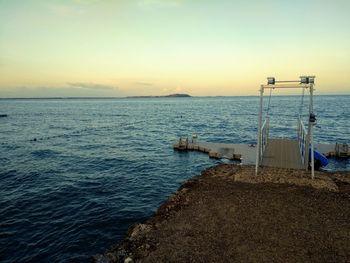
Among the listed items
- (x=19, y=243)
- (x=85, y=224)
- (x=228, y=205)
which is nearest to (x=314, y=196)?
(x=228, y=205)

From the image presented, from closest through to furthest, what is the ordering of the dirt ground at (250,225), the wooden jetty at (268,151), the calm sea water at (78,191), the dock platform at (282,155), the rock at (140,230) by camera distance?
the dirt ground at (250,225), the rock at (140,230), the calm sea water at (78,191), the dock platform at (282,155), the wooden jetty at (268,151)

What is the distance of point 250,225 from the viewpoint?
39.3 feet

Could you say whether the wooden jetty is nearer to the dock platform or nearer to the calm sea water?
the dock platform

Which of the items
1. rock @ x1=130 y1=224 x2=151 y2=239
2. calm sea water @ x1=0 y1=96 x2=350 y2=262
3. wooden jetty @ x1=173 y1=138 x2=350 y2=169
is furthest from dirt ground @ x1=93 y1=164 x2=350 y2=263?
wooden jetty @ x1=173 y1=138 x2=350 y2=169

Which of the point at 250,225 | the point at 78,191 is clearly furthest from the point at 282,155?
the point at 78,191

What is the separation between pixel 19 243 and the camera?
14.9 m

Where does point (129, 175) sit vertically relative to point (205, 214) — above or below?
below

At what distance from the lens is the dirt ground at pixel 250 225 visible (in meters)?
10.3

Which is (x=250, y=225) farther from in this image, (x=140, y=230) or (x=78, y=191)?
(x=78, y=191)

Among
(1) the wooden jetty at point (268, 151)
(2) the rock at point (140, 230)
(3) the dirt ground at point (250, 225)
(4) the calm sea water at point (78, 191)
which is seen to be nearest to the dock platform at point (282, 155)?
(1) the wooden jetty at point (268, 151)

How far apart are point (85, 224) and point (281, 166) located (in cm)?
1273

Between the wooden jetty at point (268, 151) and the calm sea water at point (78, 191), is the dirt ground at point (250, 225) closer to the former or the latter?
the calm sea water at point (78, 191)

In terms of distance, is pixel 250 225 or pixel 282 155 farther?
pixel 282 155

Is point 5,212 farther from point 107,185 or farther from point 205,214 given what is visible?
point 205,214
